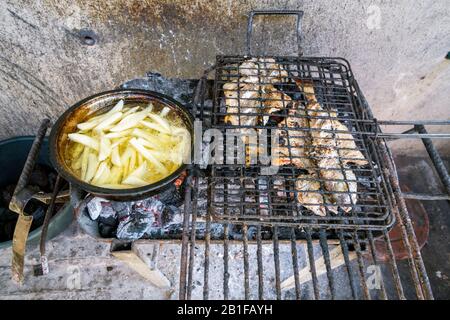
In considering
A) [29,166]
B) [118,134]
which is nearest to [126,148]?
[118,134]

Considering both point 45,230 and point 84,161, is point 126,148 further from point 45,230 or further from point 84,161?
point 45,230

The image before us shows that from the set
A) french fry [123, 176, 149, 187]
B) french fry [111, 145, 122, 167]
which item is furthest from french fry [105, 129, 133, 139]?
french fry [123, 176, 149, 187]

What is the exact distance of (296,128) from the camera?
232 centimetres

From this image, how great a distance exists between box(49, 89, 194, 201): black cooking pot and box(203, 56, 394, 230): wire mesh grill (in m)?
0.29

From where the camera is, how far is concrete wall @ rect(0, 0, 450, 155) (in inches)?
120

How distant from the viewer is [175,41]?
3311mm

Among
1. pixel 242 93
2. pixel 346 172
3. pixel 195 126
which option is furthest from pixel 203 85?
pixel 346 172

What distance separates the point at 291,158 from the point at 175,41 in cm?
187

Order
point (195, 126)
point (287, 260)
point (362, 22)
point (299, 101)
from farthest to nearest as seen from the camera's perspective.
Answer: point (287, 260) < point (362, 22) < point (299, 101) < point (195, 126)

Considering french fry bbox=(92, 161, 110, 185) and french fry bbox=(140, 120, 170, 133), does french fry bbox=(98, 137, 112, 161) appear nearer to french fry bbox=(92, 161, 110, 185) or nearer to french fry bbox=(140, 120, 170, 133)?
french fry bbox=(92, 161, 110, 185)

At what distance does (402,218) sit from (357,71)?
2.16 metres

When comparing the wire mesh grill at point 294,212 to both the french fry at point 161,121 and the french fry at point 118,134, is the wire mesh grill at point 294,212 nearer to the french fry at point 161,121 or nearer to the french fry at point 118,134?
the french fry at point 161,121

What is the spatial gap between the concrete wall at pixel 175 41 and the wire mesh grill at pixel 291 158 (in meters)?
0.65

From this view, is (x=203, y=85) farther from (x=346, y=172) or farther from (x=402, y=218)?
(x=402, y=218)
